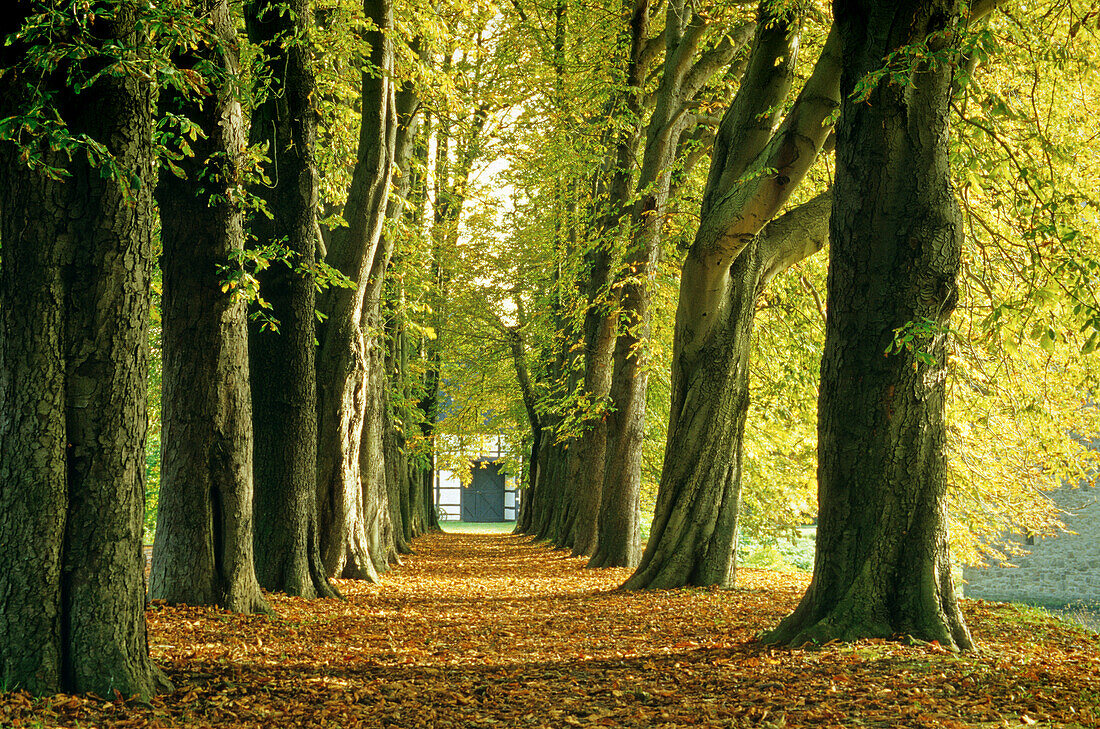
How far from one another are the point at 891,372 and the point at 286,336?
5940 mm

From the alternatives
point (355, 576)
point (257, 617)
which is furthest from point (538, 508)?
point (257, 617)

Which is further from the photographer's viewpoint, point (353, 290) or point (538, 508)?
point (538, 508)

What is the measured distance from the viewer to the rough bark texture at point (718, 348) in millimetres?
8922

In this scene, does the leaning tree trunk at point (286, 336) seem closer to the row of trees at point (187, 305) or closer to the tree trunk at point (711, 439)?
the row of trees at point (187, 305)

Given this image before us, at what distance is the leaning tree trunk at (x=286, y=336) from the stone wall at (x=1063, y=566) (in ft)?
54.3

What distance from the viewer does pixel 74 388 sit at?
4344mm

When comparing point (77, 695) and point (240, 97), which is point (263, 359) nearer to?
point (240, 97)

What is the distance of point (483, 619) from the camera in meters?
8.81

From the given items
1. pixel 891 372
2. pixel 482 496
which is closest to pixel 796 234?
pixel 891 372

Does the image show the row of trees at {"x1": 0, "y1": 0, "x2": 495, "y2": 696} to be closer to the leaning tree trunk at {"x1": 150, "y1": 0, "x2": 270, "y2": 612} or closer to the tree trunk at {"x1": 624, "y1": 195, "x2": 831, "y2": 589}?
the leaning tree trunk at {"x1": 150, "y1": 0, "x2": 270, "y2": 612}

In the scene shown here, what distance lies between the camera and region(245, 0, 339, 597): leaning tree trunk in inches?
336

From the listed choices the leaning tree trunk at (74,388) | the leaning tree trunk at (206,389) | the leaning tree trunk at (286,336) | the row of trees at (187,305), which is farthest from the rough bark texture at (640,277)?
the leaning tree trunk at (74,388)

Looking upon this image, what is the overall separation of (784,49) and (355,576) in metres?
8.40

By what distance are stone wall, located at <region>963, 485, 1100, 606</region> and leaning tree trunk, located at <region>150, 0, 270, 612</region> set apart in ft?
57.7
